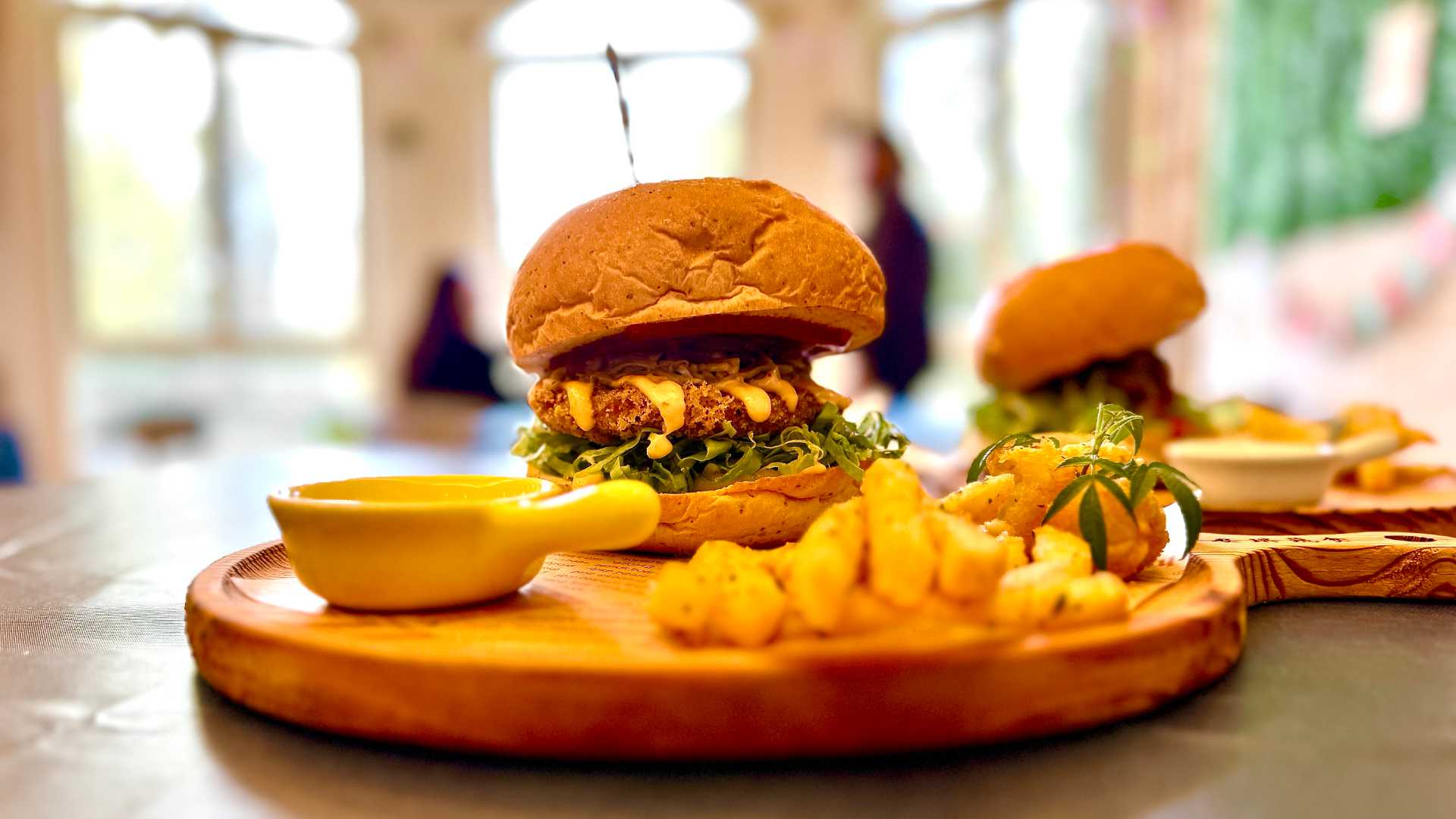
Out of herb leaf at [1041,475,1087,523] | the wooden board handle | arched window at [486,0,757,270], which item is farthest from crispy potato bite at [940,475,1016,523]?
arched window at [486,0,757,270]

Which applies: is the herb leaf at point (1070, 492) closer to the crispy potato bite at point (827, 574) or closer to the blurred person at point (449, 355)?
the crispy potato bite at point (827, 574)

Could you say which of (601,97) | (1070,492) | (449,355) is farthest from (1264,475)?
(601,97)

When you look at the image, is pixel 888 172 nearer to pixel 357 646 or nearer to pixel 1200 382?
pixel 1200 382

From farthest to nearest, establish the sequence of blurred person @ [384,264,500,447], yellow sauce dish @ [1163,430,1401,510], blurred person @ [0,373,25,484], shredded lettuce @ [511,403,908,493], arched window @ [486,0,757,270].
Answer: arched window @ [486,0,757,270]
blurred person @ [384,264,500,447]
blurred person @ [0,373,25,484]
yellow sauce dish @ [1163,430,1401,510]
shredded lettuce @ [511,403,908,493]

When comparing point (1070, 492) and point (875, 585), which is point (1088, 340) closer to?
point (1070, 492)

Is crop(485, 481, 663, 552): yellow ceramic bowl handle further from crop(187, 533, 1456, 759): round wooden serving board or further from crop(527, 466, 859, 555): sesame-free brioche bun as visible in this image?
crop(527, 466, 859, 555): sesame-free brioche bun

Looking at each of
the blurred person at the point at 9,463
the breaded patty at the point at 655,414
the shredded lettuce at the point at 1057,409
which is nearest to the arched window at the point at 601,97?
the blurred person at the point at 9,463

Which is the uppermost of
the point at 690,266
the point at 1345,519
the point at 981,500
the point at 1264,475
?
the point at 690,266
